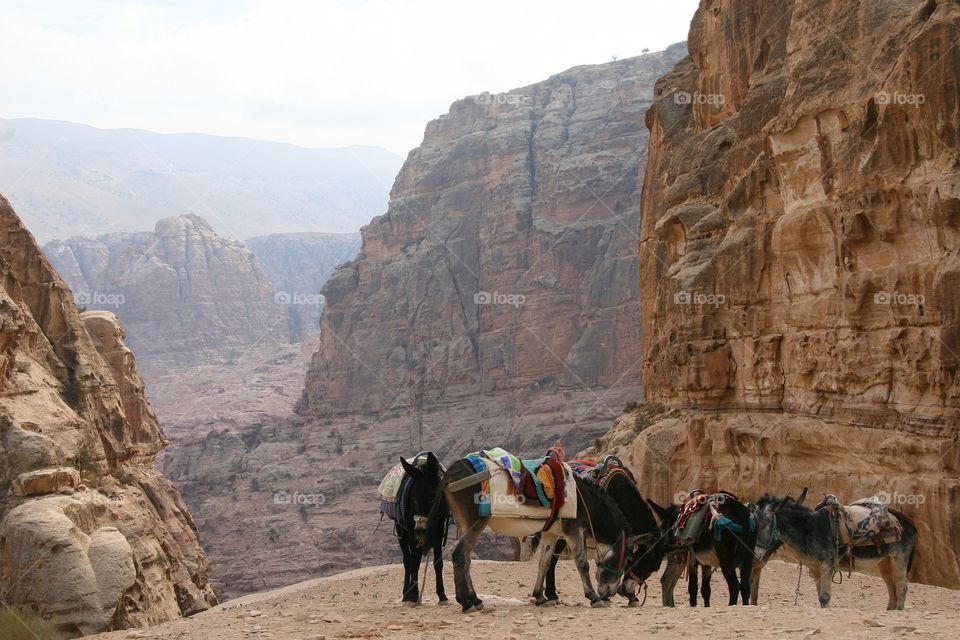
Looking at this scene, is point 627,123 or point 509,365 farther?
point 627,123

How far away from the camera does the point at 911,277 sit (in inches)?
870

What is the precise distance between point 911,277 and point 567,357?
244 feet

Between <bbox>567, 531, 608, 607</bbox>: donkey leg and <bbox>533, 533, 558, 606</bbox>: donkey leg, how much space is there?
27 centimetres

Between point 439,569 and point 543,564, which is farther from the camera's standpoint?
point 439,569

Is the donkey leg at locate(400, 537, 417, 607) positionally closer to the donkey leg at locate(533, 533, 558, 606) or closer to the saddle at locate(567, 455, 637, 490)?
the donkey leg at locate(533, 533, 558, 606)

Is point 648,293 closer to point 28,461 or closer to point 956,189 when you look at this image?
point 956,189

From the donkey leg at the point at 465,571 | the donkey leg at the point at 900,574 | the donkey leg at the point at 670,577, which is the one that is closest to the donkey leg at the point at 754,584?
the donkey leg at the point at 670,577

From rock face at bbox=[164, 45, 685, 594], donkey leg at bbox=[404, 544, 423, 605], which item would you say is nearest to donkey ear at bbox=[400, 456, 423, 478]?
donkey leg at bbox=[404, 544, 423, 605]

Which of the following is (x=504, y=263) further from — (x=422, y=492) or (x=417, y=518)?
(x=417, y=518)

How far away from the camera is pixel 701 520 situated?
15.0 m

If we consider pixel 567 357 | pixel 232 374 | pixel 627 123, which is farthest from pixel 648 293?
pixel 232 374

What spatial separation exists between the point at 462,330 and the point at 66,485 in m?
83.0

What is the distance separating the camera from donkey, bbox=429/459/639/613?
→ 43.0 ft

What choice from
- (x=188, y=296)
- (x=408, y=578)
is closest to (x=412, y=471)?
(x=408, y=578)
